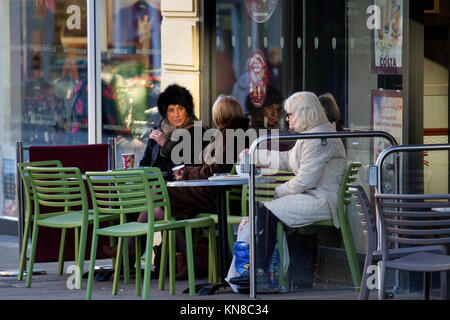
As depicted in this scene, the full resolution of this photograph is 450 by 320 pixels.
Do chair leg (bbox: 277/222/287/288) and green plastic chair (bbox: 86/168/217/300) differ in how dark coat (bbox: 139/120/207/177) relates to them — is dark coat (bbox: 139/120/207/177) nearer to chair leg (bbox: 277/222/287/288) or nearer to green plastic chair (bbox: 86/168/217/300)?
green plastic chair (bbox: 86/168/217/300)

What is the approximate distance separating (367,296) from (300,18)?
4.06 meters

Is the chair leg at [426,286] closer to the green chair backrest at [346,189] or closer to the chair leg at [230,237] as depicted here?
the green chair backrest at [346,189]

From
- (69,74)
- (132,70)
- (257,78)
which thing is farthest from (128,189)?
(69,74)

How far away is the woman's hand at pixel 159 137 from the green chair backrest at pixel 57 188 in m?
0.99

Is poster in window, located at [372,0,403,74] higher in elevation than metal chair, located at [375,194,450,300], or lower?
higher

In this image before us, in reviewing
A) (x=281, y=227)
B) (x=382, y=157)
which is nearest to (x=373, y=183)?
(x=382, y=157)

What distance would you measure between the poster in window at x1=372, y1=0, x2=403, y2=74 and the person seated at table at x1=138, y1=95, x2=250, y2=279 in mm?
1256

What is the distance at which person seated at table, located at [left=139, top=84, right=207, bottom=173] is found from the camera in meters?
10.3

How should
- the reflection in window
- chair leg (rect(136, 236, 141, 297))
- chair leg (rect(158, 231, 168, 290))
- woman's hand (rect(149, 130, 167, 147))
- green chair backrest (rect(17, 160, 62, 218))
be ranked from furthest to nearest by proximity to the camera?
the reflection in window
woman's hand (rect(149, 130, 167, 147))
green chair backrest (rect(17, 160, 62, 218))
chair leg (rect(158, 231, 168, 290))
chair leg (rect(136, 236, 141, 297))

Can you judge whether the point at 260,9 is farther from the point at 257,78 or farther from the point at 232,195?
the point at 232,195

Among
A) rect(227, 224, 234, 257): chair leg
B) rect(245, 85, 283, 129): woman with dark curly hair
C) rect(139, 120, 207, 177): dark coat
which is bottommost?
rect(227, 224, 234, 257): chair leg

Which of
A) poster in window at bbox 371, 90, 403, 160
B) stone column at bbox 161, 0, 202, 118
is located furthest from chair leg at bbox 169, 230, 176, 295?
stone column at bbox 161, 0, 202, 118

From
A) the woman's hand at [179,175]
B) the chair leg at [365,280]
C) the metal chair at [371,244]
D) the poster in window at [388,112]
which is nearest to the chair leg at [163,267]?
the woman's hand at [179,175]
